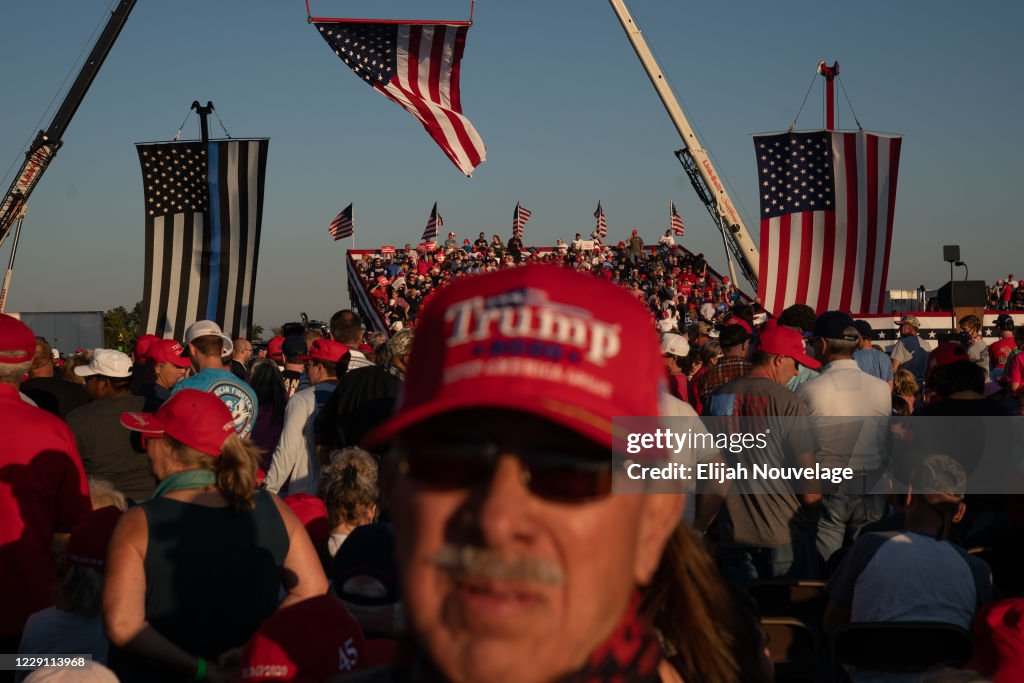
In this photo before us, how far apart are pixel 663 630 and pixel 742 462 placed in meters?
4.43

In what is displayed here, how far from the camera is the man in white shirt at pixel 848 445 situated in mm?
5848

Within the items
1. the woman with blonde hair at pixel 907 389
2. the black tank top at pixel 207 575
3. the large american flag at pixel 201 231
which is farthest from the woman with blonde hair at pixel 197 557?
the large american flag at pixel 201 231

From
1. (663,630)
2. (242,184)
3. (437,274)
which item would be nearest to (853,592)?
(663,630)

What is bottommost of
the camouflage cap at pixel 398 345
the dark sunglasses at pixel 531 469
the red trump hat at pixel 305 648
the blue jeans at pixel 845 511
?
the blue jeans at pixel 845 511

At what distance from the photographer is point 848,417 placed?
19.3ft

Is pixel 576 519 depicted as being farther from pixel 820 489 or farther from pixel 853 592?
pixel 820 489

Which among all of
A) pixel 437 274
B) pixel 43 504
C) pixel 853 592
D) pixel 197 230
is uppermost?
pixel 437 274

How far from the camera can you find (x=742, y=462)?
5629 millimetres

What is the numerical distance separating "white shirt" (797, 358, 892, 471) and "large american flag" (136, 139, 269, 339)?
7135 millimetres

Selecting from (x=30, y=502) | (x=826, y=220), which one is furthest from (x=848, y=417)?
(x=826, y=220)

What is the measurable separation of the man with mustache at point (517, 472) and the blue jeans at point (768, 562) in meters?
4.81

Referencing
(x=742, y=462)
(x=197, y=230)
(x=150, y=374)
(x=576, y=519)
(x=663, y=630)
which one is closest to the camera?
(x=576, y=519)

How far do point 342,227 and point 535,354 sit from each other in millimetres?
39373

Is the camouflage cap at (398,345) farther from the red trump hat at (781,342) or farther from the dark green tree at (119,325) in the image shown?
the dark green tree at (119,325)
